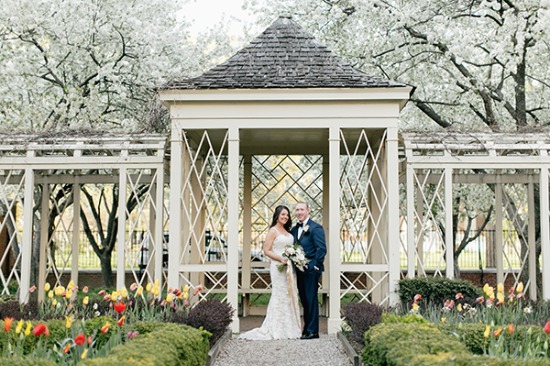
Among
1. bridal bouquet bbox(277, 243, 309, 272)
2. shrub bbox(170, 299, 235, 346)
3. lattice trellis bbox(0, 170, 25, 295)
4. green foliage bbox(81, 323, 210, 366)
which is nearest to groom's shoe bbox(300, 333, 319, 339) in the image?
bridal bouquet bbox(277, 243, 309, 272)

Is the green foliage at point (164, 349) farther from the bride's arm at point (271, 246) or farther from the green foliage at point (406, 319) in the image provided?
the bride's arm at point (271, 246)

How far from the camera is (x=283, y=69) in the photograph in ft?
40.4

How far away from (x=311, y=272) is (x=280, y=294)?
63 cm

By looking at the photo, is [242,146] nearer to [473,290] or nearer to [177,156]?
[177,156]

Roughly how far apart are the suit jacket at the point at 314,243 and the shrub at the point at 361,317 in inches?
35.6

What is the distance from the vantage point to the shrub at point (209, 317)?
30.0 feet

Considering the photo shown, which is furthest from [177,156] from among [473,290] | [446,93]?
[446,93]

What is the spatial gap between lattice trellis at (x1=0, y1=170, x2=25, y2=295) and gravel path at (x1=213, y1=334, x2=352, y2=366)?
154 inches

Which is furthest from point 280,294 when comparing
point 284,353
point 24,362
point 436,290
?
point 24,362

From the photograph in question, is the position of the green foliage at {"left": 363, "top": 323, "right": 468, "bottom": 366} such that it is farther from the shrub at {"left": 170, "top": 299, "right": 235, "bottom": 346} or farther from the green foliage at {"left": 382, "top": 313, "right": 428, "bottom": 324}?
the shrub at {"left": 170, "top": 299, "right": 235, "bottom": 346}

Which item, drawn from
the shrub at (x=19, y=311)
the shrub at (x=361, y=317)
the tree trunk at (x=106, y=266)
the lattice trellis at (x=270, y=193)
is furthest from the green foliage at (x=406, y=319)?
the tree trunk at (x=106, y=266)

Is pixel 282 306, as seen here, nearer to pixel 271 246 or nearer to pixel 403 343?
pixel 271 246

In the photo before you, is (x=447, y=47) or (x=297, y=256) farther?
(x=447, y=47)

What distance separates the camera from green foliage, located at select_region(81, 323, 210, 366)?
6043mm
